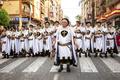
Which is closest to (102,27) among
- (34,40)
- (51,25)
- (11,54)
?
Answer: (51,25)

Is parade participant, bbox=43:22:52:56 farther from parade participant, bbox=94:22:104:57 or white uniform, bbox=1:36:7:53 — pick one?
parade participant, bbox=94:22:104:57

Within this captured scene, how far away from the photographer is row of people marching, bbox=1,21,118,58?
64.3ft

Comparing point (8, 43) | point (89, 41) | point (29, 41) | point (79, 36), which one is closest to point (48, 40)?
point (29, 41)

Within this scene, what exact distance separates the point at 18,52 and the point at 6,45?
886 millimetres

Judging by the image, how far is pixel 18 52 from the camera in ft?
69.1

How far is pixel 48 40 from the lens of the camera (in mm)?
20906

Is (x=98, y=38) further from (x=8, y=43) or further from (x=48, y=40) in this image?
(x=8, y=43)

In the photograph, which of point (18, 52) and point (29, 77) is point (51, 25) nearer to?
point (18, 52)

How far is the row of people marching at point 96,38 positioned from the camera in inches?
770

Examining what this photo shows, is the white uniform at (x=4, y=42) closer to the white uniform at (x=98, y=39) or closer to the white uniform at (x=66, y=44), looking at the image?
the white uniform at (x=98, y=39)

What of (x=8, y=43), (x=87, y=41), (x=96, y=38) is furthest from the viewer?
(x=8, y=43)

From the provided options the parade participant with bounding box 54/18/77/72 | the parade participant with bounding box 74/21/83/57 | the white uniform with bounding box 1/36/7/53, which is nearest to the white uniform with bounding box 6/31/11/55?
the white uniform with bounding box 1/36/7/53

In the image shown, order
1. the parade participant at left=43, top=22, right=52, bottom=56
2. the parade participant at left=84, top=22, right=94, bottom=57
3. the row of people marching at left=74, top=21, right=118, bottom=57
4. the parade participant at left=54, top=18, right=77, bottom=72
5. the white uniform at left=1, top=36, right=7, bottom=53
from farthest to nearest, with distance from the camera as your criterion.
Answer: the parade participant at left=43, top=22, right=52, bottom=56 < the white uniform at left=1, top=36, right=7, bottom=53 < the parade participant at left=84, top=22, right=94, bottom=57 < the row of people marching at left=74, top=21, right=118, bottom=57 < the parade participant at left=54, top=18, right=77, bottom=72

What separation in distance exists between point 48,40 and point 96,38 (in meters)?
2.84
